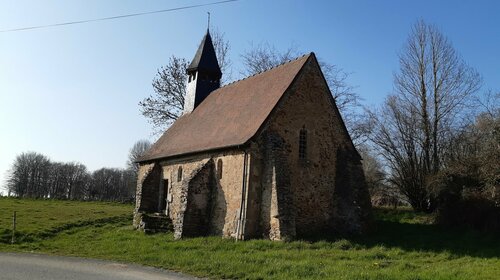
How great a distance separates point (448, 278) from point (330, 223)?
26.7 ft

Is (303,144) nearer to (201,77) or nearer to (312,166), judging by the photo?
(312,166)

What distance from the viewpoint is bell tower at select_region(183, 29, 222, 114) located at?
1095 inches

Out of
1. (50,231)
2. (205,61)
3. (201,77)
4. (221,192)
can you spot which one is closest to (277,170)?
(221,192)

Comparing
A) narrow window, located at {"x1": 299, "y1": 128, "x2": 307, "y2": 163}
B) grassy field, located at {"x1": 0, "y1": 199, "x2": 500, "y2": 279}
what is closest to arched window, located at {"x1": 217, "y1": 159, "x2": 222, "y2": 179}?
grassy field, located at {"x1": 0, "y1": 199, "x2": 500, "y2": 279}

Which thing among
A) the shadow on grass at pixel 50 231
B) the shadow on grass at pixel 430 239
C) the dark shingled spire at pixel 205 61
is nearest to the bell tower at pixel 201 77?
the dark shingled spire at pixel 205 61

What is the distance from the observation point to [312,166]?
18359 mm

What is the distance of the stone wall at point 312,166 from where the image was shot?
55.6ft

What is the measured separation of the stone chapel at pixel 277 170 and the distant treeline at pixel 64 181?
64.2m

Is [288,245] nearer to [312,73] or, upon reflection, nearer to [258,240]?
[258,240]

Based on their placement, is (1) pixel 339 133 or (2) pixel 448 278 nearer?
(2) pixel 448 278

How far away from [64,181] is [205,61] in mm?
69779

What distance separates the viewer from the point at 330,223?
18.4m

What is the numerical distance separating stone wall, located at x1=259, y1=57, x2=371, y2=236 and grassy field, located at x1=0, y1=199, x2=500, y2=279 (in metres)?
1.55

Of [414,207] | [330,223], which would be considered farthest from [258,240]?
[414,207]
